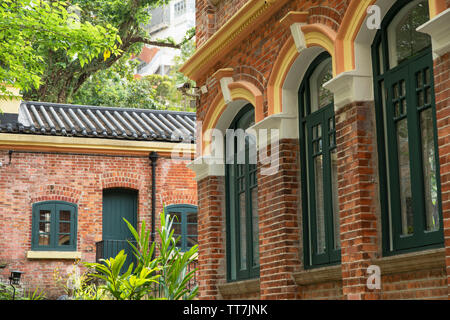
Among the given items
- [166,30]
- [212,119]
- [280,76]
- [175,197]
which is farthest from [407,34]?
[166,30]

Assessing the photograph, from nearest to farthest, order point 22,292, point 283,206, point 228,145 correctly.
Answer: point 283,206 < point 228,145 < point 22,292

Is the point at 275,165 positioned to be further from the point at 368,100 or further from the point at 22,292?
the point at 22,292

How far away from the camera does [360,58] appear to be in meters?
8.07

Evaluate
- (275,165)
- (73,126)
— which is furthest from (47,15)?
(73,126)

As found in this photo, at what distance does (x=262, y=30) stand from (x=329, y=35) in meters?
2.09

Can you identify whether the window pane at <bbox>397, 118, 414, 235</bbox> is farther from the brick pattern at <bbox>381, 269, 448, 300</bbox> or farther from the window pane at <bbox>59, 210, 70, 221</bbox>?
the window pane at <bbox>59, 210, 70, 221</bbox>

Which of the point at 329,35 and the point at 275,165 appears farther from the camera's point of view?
the point at 275,165

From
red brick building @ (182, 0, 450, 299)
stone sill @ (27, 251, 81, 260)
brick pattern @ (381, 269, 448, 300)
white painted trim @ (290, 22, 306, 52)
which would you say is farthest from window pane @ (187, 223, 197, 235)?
brick pattern @ (381, 269, 448, 300)

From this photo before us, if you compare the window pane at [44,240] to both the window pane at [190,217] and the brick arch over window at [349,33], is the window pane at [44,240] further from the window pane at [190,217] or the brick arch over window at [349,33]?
the brick arch over window at [349,33]

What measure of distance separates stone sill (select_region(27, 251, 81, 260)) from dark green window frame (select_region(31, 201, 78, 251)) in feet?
0.54

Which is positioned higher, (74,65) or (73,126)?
(74,65)

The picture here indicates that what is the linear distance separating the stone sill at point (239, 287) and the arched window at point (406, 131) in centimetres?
331

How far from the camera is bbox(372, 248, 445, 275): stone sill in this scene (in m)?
6.69
